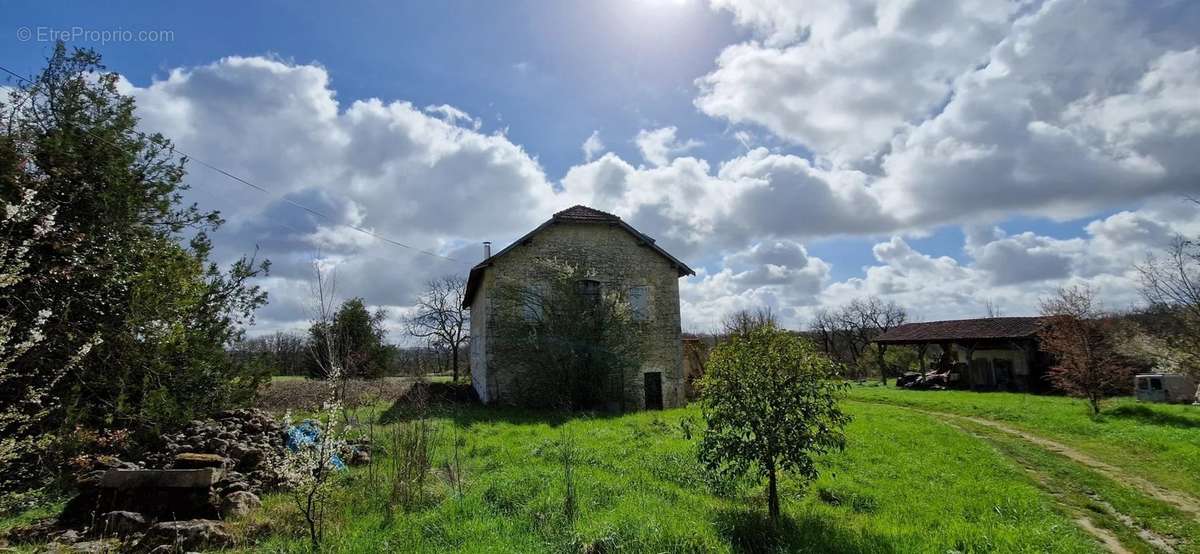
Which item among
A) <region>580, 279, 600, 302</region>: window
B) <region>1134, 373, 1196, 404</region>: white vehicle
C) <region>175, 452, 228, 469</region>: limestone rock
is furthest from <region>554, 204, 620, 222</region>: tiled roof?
<region>1134, 373, 1196, 404</region>: white vehicle

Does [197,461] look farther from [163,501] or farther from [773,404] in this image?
[773,404]

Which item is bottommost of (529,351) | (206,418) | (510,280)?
(206,418)

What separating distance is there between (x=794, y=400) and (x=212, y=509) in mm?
8347

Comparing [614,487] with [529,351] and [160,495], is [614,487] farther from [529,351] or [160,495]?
[529,351]

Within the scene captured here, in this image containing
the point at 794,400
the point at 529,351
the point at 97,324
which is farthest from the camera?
the point at 529,351

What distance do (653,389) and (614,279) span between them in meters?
4.87

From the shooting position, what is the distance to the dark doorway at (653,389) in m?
22.0

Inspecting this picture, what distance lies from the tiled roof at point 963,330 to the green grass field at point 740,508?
1978 centimetres

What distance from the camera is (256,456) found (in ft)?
31.2

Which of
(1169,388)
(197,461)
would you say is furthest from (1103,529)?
(1169,388)

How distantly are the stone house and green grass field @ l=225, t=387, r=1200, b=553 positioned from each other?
30.7ft

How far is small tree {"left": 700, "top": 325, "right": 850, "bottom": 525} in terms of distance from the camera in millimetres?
7004

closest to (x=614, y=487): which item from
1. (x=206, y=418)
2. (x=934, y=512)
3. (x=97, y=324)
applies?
(x=934, y=512)

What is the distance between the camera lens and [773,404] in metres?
7.11
